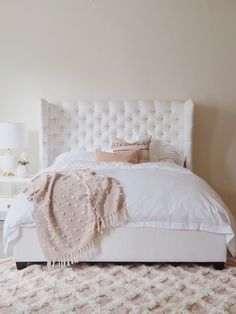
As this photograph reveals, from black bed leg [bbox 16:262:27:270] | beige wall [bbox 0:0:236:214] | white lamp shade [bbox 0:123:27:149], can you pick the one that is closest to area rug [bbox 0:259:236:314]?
black bed leg [bbox 16:262:27:270]

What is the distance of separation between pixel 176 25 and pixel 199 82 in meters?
0.75

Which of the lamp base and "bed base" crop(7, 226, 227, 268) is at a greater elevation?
the lamp base

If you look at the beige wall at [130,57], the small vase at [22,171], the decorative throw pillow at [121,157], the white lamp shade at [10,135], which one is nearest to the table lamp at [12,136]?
the white lamp shade at [10,135]

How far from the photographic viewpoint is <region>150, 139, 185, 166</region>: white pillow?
427cm

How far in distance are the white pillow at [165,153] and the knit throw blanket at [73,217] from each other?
155 centimetres

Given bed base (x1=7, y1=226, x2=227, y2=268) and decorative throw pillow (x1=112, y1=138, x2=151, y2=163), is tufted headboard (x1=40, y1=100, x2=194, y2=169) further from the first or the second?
bed base (x1=7, y1=226, x2=227, y2=268)

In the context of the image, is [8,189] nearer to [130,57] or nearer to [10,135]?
[10,135]

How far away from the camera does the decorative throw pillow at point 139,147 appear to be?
401cm

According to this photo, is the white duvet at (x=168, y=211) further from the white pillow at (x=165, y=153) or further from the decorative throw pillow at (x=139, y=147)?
the white pillow at (x=165, y=153)

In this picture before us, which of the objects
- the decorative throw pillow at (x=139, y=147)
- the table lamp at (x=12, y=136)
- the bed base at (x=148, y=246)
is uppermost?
the table lamp at (x=12, y=136)

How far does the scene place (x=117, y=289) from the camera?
7.86 ft

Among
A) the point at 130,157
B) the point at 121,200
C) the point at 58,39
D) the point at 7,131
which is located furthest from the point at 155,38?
the point at 121,200

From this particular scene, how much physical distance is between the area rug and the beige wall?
7.33ft

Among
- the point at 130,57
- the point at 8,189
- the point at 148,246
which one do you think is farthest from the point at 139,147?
the point at 8,189
